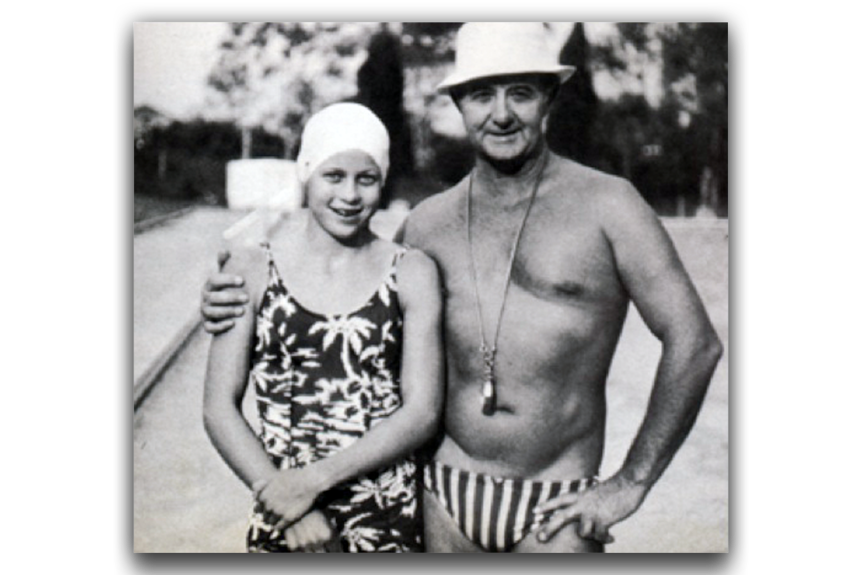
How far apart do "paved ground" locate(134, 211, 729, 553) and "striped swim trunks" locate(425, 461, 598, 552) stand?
0.42 metres

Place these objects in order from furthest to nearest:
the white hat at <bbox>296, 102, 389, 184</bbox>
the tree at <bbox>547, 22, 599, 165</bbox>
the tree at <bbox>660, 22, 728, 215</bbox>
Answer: the tree at <bbox>660, 22, 728, 215</bbox>, the tree at <bbox>547, 22, 599, 165</bbox>, the white hat at <bbox>296, 102, 389, 184</bbox>

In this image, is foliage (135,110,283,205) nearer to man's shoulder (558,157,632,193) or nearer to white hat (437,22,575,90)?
white hat (437,22,575,90)

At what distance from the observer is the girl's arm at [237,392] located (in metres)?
2.18

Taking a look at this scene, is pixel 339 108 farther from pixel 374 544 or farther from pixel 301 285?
pixel 374 544

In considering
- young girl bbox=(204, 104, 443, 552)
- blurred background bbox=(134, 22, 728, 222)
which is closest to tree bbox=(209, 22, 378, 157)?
blurred background bbox=(134, 22, 728, 222)

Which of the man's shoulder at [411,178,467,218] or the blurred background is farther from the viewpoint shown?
the blurred background

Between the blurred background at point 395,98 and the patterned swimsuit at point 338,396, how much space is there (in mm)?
630

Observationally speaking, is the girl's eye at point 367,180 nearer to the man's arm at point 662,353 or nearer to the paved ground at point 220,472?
the man's arm at point 662,353

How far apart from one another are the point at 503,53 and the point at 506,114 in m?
0.16

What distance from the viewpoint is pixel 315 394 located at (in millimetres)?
2209

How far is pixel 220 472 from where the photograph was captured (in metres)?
2.74

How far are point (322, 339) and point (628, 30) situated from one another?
134 cm

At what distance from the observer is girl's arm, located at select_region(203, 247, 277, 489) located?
7.16 feet

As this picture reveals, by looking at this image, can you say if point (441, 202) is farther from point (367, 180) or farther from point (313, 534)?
point (313, 534)
